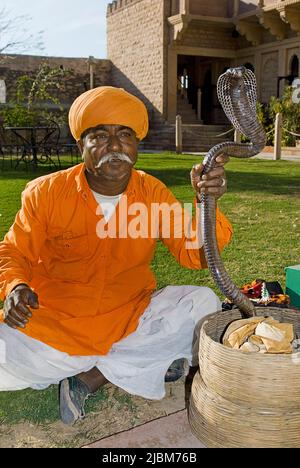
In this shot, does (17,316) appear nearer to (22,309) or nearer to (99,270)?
(22,309)

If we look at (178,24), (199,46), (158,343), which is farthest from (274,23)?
(158,343)

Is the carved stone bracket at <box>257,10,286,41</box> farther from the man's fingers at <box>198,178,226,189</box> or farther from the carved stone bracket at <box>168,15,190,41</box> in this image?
the man's fingers at <box>198,178,226,189</box>

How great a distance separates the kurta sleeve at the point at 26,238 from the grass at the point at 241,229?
558 millimetres

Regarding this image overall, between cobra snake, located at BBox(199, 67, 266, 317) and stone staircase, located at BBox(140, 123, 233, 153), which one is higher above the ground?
cobra snake, located at BBox(199, 67, 266, 317)

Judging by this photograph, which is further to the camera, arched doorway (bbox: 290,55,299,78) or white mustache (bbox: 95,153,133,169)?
arched doorway (bbox: 290,55,299,78)

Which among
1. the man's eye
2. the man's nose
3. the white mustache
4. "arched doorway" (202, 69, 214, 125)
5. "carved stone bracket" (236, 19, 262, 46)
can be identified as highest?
"carved stone bracket" (236, 19, 262, 46)

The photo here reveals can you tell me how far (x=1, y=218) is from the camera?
5.61 metres

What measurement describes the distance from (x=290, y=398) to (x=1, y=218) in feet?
14.6

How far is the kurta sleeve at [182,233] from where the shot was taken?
2201 millimetres

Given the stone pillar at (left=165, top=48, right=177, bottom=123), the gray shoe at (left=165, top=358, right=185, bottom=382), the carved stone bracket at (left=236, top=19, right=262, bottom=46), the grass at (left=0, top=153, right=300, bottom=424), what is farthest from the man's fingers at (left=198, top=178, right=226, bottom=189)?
the carved stone bracket at (left=236, top=19, right=262, bottom=46)

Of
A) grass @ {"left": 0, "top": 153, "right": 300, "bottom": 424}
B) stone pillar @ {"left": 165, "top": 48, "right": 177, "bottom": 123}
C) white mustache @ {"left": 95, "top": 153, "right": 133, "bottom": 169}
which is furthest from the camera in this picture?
stone pillar @ {"left": 165, "top": 48, "right": 177, "bottom": 123}

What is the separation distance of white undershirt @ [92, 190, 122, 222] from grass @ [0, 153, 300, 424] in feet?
2.61

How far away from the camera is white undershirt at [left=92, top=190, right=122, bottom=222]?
2.22 metres

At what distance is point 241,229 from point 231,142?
3619 mm
